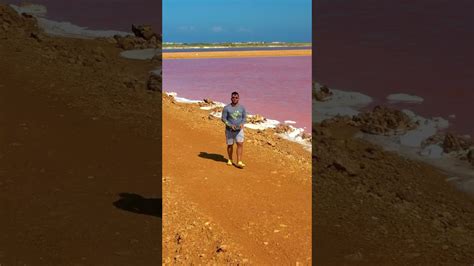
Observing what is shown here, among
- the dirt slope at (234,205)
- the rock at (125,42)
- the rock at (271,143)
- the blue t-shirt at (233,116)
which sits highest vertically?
the rock at (125,42)

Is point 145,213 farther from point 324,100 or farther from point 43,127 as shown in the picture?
point 324,100

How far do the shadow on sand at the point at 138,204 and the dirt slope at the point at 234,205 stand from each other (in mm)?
113

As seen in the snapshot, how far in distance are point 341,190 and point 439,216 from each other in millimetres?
1415

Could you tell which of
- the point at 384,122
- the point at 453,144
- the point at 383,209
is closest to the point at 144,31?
the point at 384,122

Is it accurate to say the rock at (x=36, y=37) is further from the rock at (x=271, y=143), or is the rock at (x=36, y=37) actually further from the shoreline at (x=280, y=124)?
the rock at (x=271, y=143)

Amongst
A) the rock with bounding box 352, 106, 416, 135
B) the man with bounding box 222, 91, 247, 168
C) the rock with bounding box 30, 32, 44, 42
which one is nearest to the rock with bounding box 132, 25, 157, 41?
the rock with bounding box 30, 32, 44, 42

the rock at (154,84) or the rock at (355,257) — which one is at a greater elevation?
the rock at (154,84)

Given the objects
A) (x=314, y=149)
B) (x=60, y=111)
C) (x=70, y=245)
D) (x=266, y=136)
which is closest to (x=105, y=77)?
(x=60, y=111)

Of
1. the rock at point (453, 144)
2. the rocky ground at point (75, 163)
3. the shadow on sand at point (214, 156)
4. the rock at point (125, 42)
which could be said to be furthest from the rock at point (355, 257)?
the rock at point (125, 42)

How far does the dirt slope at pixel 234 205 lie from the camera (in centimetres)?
484

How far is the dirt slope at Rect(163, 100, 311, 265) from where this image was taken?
15.9 ft

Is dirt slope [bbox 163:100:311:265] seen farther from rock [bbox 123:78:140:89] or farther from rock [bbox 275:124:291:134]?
rock [bbox 123:78:140:89]

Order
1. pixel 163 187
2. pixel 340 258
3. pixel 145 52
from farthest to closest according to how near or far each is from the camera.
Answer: pixel 145 52, pixel 163 187, pixel 340 258

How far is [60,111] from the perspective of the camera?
9.05 meters
